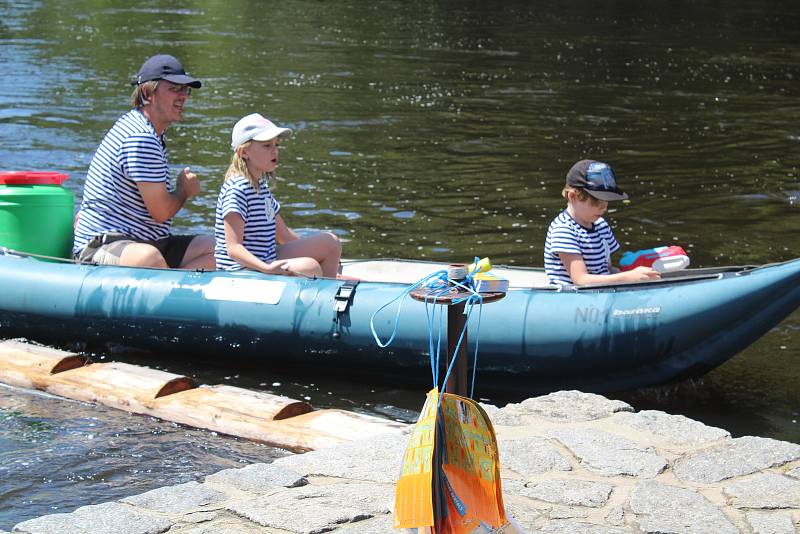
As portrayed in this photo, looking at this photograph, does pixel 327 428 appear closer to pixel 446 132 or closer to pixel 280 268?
pixel 280 268

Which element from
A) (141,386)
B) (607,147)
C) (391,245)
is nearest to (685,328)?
(141,386)

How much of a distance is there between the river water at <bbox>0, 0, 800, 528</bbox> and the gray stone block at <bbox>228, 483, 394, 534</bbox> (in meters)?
1.05

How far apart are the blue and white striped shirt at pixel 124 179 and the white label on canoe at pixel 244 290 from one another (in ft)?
2.18

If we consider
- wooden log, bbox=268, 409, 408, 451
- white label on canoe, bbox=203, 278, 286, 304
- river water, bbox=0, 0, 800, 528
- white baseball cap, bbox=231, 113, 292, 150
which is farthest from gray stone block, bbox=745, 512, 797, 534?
white baseball cap, bbox=231, 113, 292, 150

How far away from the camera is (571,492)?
12.1 ft

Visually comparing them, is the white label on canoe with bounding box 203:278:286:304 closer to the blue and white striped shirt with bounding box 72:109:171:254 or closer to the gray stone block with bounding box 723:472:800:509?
the blue and white striped shirt with bounding box 72:109:171:254

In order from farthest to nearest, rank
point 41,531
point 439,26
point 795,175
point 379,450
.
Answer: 1. point 439,26
2. point 795,175
3. point 379,450
4. point 41,531

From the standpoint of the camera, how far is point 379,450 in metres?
4.11

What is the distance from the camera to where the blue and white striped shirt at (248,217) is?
5.97 m

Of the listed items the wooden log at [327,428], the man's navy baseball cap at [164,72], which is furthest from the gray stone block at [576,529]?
the man's navy baseball cap at [164,72]

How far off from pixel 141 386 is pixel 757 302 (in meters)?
2.70

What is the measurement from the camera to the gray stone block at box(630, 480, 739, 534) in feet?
11.3

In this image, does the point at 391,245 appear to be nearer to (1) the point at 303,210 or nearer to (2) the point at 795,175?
(1) the point at 303,210

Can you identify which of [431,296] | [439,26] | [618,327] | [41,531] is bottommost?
[41,531]
